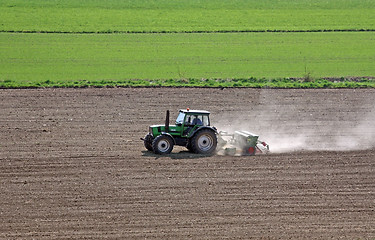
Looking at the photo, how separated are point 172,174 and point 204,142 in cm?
312

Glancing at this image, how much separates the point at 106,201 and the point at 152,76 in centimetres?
2155

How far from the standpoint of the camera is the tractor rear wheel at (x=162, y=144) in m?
25.0

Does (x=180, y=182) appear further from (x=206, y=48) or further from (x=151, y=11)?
(x=151, y=11)

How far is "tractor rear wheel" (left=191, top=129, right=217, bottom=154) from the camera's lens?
989 inches

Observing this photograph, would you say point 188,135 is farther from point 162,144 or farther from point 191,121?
point 162,144

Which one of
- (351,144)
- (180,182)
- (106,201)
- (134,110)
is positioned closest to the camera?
(106,201)

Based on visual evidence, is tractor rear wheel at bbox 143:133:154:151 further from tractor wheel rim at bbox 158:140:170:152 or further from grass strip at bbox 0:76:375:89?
grass strip at bbox 0:76:375:89

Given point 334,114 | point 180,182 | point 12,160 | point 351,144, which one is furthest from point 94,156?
point 334,114

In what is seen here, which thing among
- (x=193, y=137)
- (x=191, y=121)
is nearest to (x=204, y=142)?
(x=193, y=137)

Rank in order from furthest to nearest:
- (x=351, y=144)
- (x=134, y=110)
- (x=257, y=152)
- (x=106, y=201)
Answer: (x=134, y=110), (x=351, y=144), (x=257, y=152), (x=106, y=201)

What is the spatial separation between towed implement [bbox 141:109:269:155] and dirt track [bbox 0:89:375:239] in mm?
513

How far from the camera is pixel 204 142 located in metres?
25.3

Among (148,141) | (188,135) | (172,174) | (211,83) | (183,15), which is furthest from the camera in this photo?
(183,15)

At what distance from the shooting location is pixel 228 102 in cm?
3494
